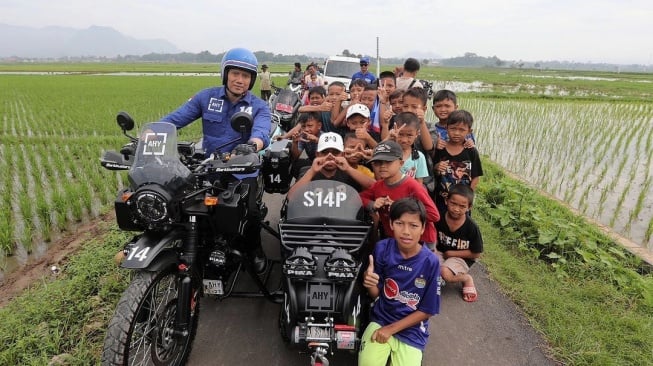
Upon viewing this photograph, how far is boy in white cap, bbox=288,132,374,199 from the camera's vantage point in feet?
10.7

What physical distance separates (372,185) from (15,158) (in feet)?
26.1

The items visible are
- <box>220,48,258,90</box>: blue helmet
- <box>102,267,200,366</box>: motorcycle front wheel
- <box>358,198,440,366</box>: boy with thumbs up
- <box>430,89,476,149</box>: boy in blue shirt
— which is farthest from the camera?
<box>430,89,476,149</box>: boy in blue shirt

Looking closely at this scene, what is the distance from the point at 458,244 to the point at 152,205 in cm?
276

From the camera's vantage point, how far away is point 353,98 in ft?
17.3

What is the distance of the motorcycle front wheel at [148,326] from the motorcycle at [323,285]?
2.45ft

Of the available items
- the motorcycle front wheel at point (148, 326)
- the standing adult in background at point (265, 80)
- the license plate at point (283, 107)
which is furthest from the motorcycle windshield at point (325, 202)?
the standing adult in background at point (265, 80)

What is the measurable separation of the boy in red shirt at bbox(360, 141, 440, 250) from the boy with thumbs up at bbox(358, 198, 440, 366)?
16.1 inches

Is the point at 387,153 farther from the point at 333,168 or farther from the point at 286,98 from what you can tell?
the point at 286,98

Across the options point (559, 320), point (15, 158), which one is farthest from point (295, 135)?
point (15, 158)

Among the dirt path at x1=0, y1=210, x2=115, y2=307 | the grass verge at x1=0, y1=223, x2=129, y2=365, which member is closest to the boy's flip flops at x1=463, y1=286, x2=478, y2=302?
the grass verge at x1=0, y1=223, x2=129, y2=365

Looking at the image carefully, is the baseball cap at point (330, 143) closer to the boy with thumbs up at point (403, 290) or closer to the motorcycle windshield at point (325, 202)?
the motorcycle windshield at point (325, 202)

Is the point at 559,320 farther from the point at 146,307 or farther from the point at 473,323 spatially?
the point at 146,307

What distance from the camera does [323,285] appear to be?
2342mm

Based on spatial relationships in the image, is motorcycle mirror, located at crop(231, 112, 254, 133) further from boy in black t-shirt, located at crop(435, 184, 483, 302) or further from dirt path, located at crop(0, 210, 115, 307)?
dirt path, located at crop(0, 210, 115, 307)
